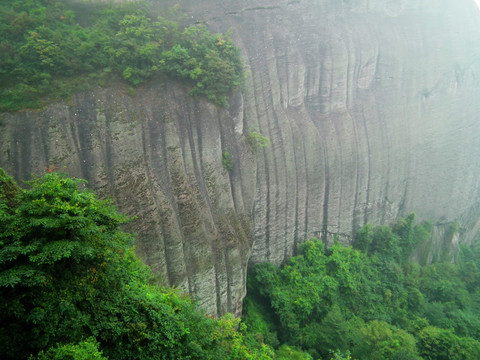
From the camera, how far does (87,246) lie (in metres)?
6.09

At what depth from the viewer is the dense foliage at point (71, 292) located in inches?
201

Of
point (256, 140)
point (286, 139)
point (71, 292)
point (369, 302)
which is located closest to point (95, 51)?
point (256, 140)

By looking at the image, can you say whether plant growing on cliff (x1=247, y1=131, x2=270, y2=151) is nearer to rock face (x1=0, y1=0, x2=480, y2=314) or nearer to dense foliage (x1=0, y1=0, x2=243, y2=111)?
rock face (x1=0, y1=0, x2=480, y2=314)

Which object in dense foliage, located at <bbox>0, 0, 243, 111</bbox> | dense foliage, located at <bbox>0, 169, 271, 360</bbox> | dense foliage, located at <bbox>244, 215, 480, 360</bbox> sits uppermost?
dense foliage, located at <bbox>0, 0, 243, 111</bbox>

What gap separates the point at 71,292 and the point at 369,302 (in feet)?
61.7

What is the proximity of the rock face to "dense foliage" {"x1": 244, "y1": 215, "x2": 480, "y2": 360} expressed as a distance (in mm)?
1672

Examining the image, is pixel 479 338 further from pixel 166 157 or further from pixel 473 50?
pixel 473 50

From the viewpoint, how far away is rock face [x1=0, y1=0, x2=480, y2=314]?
12164 millimetres

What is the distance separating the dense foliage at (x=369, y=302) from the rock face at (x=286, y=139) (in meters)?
1.67

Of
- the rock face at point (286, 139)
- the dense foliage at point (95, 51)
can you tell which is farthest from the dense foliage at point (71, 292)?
the dense foliage at point (95, 51)

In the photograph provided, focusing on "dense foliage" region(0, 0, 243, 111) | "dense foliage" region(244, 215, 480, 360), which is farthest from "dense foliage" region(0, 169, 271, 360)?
"dense foliage" region(244, 215, 480, 360)

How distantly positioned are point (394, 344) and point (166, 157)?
596 inches

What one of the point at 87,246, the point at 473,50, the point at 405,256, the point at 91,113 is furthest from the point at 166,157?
the point at 473,50

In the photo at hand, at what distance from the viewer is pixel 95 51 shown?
497 inches
